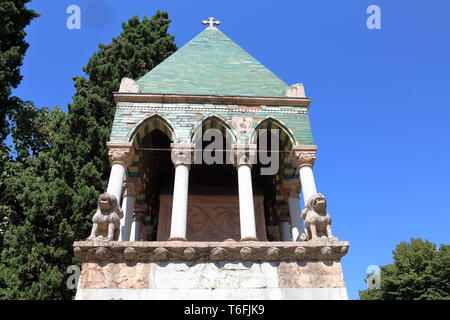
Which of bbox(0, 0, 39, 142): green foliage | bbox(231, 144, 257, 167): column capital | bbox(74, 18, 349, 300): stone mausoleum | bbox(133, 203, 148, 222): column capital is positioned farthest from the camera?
bbox(0, 0, 39, 142): green foliage

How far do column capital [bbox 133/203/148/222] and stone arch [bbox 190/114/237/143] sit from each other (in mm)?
3729

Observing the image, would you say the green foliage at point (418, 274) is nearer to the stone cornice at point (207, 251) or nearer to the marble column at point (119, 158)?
the stone cornice at point (207, 251)

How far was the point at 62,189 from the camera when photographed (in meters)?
13.0

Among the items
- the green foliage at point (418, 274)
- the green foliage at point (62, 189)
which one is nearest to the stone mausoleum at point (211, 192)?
the green foliage at point (62, 189)

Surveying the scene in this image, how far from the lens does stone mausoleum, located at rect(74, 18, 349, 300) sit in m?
6.80

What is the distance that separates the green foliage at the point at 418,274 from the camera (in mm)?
23812

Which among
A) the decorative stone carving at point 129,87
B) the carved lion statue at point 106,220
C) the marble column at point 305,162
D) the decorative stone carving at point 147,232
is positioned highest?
the decorative stone carving at point 129,87

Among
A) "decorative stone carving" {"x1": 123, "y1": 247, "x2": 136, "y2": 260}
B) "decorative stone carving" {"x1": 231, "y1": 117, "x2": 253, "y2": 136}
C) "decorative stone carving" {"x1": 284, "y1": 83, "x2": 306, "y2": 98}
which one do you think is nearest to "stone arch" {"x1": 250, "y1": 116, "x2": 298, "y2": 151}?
"decorative stone carving" {"x1": 231, "y1": 117, "x2": 253, "y2": 136}

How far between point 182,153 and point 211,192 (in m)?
3.54

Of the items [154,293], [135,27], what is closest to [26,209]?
[154,293]

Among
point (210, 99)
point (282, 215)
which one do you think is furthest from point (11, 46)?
point (282, 215)

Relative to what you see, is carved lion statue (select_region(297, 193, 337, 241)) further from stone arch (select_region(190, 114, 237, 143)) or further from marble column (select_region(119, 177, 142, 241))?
marble column (select_region(119, 177, 142, 241))

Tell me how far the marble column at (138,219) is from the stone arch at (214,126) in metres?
3.75

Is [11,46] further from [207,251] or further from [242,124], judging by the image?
[207,251]
